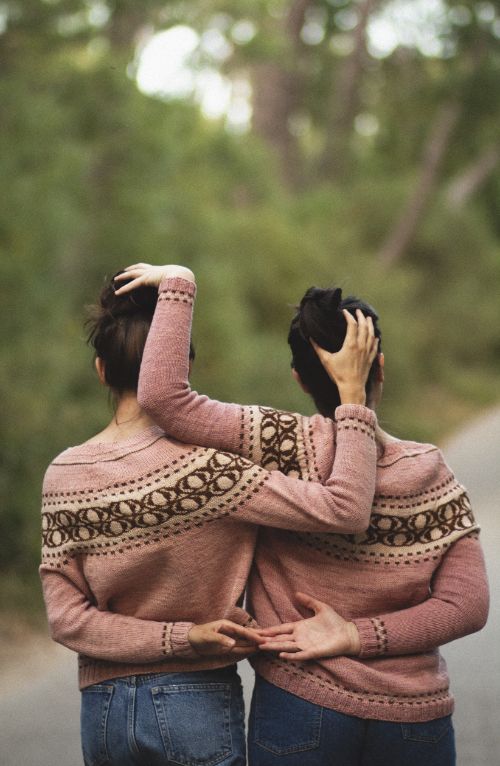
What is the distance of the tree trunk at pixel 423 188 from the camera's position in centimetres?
2458

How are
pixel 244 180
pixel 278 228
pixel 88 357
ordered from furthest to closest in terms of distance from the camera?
pixel 278 228 < pixel 244 180 < pixel 88 357

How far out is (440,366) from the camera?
23031mm

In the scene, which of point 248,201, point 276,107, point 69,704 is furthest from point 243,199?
point 69,704

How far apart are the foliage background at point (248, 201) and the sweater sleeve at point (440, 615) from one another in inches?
17.3

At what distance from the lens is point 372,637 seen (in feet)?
7.91

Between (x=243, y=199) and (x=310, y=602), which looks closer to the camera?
(x=310, y=602)

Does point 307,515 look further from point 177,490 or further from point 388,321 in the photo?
point 388,321

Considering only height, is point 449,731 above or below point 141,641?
below

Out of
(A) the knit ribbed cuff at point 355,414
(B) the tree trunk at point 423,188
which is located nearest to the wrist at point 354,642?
(A) the knit ribbed cuff at point 355,414

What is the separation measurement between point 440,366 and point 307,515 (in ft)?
69.1

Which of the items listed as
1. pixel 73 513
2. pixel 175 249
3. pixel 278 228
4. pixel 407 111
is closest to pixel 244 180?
pixel 278 228

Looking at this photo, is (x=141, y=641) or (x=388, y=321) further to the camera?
(x=388, y=321)

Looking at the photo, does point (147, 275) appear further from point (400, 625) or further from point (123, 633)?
point (400, 625)

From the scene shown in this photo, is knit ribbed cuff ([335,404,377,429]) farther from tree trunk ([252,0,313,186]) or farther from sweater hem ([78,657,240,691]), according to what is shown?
tree trunk ([252,0,313,186])
